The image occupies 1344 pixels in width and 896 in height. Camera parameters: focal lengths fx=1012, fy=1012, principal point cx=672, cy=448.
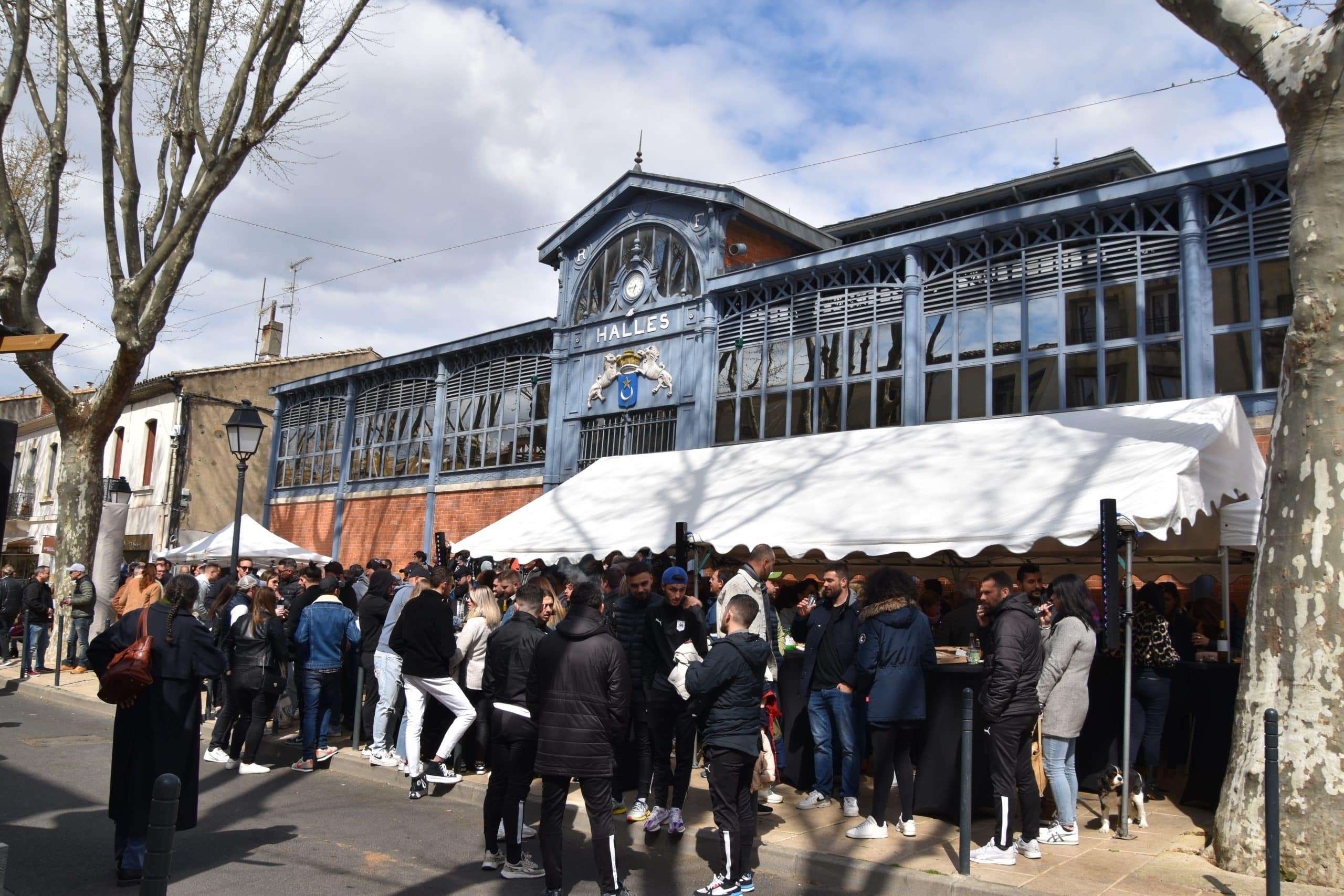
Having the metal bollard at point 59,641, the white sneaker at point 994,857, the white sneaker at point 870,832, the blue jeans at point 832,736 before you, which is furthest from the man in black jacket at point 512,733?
the metal bollard at point 59,641

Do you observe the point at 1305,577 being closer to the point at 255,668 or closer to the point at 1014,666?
the point at 1014,666

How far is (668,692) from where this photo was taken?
275 inches

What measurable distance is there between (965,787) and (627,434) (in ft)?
44.2

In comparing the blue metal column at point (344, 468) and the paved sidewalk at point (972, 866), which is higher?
the blue metal column at point (344, 468)

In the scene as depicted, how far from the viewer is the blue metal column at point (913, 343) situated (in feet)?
48.8

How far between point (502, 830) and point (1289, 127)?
695 centimetres

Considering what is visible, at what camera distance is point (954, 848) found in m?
6.59

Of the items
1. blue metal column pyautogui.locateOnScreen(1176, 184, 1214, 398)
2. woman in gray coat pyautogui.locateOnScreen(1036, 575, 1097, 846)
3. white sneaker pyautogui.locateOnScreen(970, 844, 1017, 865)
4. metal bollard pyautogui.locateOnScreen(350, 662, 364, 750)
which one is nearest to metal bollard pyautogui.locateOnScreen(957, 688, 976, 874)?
white sneaker pyautogui.locateOnScreen(970, 844, 1017, 865)

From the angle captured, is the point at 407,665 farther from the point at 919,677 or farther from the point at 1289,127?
the point at 1289,127

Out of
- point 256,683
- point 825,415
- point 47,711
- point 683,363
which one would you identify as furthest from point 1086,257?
point 47,711

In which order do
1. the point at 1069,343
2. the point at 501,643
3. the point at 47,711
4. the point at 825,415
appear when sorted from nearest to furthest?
1. the point at 501,643
2. the point at 47,711
3. the point at 1069,343
4. the point at 825,415

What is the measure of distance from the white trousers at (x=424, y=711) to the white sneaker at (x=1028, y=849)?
4183 mm

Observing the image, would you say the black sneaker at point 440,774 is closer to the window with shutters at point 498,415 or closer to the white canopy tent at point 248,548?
the white canopy tent at point 248,548

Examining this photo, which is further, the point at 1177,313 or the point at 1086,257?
the point at 1086,257
